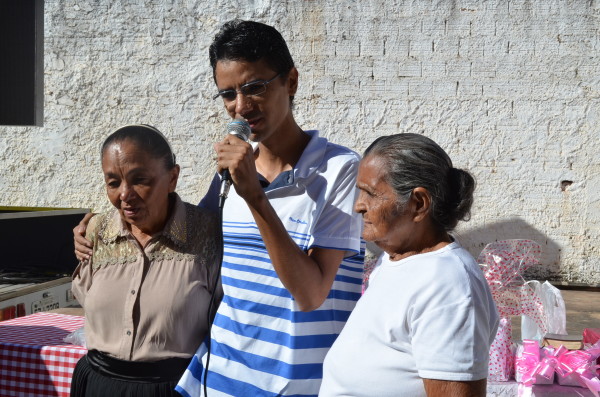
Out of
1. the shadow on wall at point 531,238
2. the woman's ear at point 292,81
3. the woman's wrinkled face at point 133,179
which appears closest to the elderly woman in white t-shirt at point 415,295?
the woman's ear at point 292,81

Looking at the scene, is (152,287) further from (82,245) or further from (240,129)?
(240,129)

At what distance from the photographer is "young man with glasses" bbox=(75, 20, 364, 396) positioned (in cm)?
171

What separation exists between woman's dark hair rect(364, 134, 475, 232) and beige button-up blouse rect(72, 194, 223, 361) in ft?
2.64

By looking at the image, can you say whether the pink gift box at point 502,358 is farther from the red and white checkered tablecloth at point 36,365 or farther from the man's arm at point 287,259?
the red and white checkered tablecloth at point 36,365

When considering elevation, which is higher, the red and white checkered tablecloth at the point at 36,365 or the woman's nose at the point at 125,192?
the woman's nose at the point at 125,192

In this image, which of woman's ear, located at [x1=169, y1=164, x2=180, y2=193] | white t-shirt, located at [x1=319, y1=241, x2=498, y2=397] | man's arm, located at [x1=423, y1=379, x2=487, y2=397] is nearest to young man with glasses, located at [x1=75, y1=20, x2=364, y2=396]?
white t-shirt, located at [x1=319, y1=241, x2=498, y2=397]

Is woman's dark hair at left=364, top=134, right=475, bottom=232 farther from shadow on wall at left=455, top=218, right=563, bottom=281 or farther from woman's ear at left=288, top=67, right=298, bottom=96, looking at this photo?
shadow on wall at left=455, top=218, right=563, bottom=281

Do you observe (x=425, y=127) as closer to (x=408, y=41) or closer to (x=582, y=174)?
(x=408, y=41)

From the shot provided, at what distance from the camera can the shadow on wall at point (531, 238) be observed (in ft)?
26.6

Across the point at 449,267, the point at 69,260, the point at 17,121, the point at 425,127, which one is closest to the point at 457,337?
the point at 449,267

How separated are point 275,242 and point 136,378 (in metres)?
0.70

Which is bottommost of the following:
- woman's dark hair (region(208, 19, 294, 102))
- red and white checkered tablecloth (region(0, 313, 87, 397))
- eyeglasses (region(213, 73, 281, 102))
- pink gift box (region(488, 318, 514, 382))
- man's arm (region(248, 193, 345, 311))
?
red and white checkered tablecloth (region(0, 313, 87, 397))

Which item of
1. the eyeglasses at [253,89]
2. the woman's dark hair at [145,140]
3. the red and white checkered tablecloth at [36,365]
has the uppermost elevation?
the eyeglasses at [253,89]

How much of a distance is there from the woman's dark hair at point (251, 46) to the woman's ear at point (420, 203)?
583 millimetres
